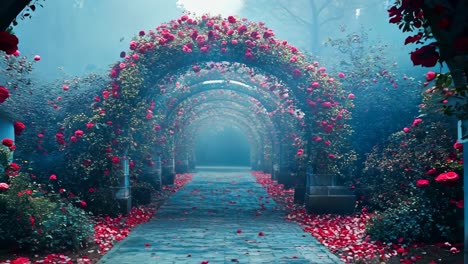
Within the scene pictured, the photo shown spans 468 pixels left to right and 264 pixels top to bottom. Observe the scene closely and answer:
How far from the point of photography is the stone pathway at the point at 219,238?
26.0 ft

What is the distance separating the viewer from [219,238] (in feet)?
31.9

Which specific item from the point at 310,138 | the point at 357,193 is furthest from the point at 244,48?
the point at 357,193

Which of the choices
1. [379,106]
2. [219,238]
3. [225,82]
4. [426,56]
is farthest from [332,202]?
[426,56]

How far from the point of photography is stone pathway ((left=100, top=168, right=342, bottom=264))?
7.91 m

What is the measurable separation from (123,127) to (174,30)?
8.46 ft

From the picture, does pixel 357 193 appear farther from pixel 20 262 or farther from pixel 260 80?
pixel 20 262

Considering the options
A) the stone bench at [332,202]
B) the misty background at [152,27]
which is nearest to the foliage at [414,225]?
the stone bench at [332,202]

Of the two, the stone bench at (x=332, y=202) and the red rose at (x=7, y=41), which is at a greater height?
the red rose at (x=7, y=41)

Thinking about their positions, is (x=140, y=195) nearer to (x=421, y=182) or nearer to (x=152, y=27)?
(x=421, y=182)

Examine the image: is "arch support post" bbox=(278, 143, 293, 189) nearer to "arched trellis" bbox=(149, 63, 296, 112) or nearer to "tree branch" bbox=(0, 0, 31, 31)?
"arched trellis" bbox=(149, 63, 296, 112)

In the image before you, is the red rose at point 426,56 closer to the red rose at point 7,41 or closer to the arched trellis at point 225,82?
the red rose at point 7,41

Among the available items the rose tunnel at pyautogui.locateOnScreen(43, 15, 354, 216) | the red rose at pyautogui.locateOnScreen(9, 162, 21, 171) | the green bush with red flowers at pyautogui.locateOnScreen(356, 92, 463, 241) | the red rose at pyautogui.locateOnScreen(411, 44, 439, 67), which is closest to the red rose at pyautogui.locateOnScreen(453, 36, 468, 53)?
the red rose at pyautogui.locateOnScreen(411, 44, 439, 67)

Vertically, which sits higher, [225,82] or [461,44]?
[225,82]

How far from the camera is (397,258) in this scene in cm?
769
